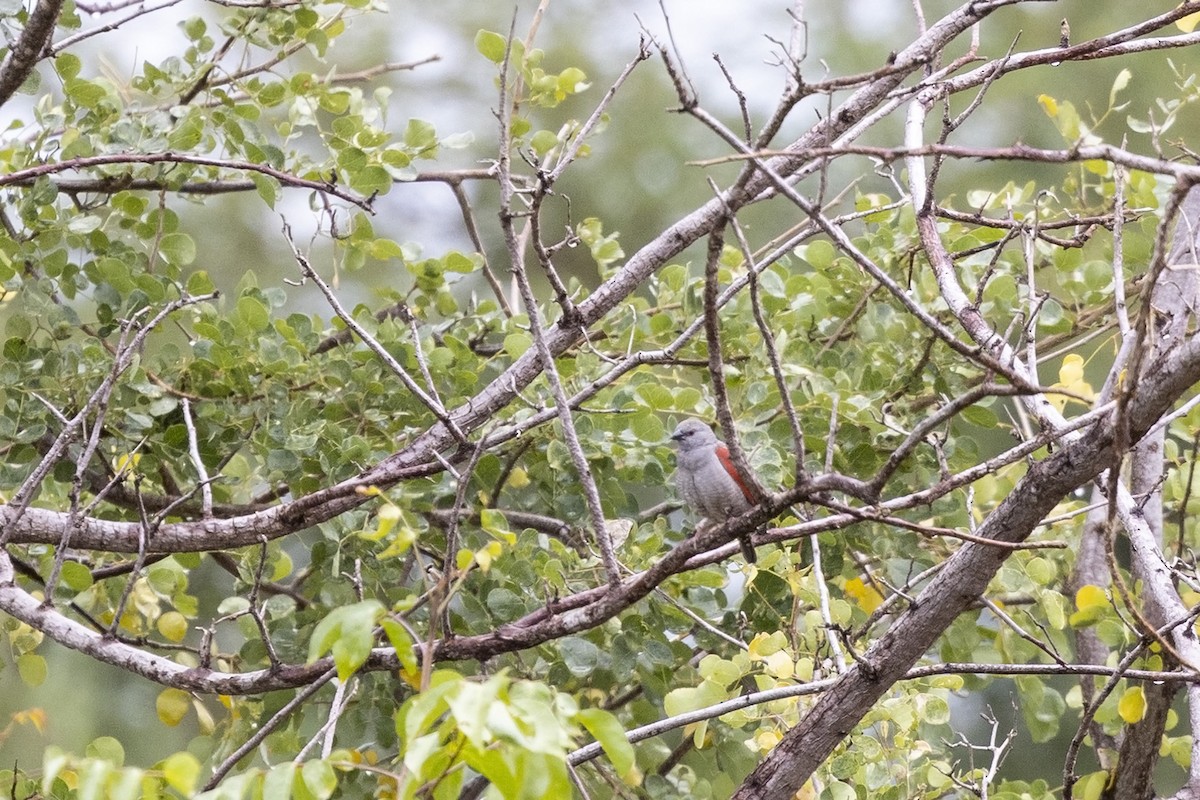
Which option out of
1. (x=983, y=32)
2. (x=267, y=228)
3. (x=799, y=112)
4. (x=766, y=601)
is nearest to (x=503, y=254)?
(x=267, y=228)

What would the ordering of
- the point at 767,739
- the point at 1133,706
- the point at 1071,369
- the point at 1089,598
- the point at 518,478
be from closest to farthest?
1. the point at 1089,598
2. the point at 1133,706
3. the point at 767,739
4. the point at 1071,369
5. the point at 518,478

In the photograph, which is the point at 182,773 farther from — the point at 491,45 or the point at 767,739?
the point at 491,45

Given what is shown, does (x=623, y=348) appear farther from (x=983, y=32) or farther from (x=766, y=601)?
(x=983, y=32)

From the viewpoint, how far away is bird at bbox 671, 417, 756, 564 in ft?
11.3

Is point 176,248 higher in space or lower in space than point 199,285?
higher

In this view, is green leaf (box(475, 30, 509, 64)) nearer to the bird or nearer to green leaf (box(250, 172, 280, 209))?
green leaf (box(250, 172, 280, 209))

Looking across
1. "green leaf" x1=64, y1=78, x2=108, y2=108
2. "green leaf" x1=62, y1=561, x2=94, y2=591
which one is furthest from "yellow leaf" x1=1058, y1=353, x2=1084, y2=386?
"green leaf" x1=64, y1=78, x2=108, y2=108

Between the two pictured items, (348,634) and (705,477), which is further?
(705,477)

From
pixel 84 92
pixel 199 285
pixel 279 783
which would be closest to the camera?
pixel 279 783

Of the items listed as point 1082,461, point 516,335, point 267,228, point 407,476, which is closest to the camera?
point 1082,461

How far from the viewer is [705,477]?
3500 mm

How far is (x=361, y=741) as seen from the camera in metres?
3.41

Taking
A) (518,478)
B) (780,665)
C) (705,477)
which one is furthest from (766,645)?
(518,478)

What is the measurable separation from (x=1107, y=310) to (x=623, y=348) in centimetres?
148
